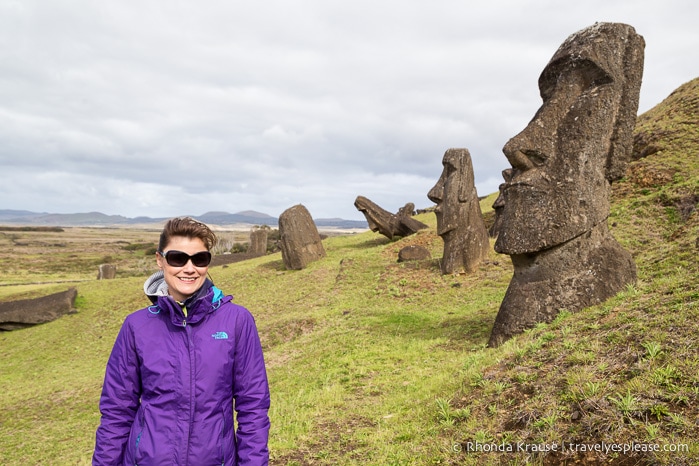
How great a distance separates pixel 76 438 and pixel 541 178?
10926 mm

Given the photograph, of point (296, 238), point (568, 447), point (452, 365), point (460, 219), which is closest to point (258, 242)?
point (296, 238)

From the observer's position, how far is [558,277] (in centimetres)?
830

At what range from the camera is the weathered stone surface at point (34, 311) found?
2123cm

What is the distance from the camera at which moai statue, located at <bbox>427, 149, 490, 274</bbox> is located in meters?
16.6

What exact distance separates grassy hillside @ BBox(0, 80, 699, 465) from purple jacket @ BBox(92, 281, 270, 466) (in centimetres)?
235

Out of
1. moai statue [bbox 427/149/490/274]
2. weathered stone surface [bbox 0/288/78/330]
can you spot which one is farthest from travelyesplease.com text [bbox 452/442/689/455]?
weathered stone surface [bbox 0/288/78/330]

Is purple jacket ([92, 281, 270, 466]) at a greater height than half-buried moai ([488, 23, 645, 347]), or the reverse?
half-buried moai ([488, 23, 645, 347])

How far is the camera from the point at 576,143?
28.0 ft

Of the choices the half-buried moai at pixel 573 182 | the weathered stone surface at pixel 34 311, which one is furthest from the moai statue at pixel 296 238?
the half-buried moai at pixel 573 182

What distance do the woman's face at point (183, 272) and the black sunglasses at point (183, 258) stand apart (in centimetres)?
2

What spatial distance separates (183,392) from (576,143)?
317 inches

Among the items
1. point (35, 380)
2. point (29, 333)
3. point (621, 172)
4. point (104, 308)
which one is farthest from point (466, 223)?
point (29, 333)

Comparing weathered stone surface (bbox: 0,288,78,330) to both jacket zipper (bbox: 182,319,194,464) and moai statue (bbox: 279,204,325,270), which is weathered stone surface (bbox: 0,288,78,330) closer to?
moai statue (bbox: 279,204,325,270)

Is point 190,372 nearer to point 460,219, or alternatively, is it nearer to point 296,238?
point 460,219
